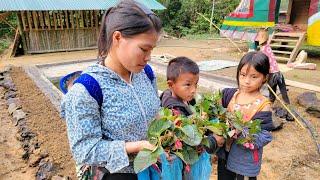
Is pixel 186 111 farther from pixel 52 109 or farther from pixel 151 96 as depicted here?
pixel 52 109

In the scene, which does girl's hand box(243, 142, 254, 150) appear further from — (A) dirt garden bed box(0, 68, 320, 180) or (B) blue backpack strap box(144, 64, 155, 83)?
(A) dirt garden bed box(0, 68, 320, 180)

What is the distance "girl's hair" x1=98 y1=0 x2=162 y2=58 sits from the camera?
1.15 meters

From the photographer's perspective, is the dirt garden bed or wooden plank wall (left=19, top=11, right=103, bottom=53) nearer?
the dirt garden bed

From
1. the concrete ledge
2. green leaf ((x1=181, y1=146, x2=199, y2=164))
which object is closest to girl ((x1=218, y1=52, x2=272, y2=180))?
green leaf ((x1=181, y1=146, x2=199, y2=164))

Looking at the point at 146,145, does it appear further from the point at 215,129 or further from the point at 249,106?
the point at 249,106

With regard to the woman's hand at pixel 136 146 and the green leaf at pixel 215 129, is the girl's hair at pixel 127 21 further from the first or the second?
the green leaf at pixel 215 129

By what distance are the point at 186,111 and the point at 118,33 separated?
2.89ft

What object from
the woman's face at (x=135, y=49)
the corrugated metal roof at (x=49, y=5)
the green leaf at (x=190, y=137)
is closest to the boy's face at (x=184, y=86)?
the green leaf at (x=190, y=137)

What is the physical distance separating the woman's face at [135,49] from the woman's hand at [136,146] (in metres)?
0.31

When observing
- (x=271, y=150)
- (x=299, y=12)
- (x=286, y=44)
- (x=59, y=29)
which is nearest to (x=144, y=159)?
(x=271, y=150)

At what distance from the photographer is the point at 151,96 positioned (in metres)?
1.37

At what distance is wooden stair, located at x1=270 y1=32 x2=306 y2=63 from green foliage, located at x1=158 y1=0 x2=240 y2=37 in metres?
9.23

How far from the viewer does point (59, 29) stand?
39.3 ft

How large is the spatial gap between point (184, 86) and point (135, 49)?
0.83 m
